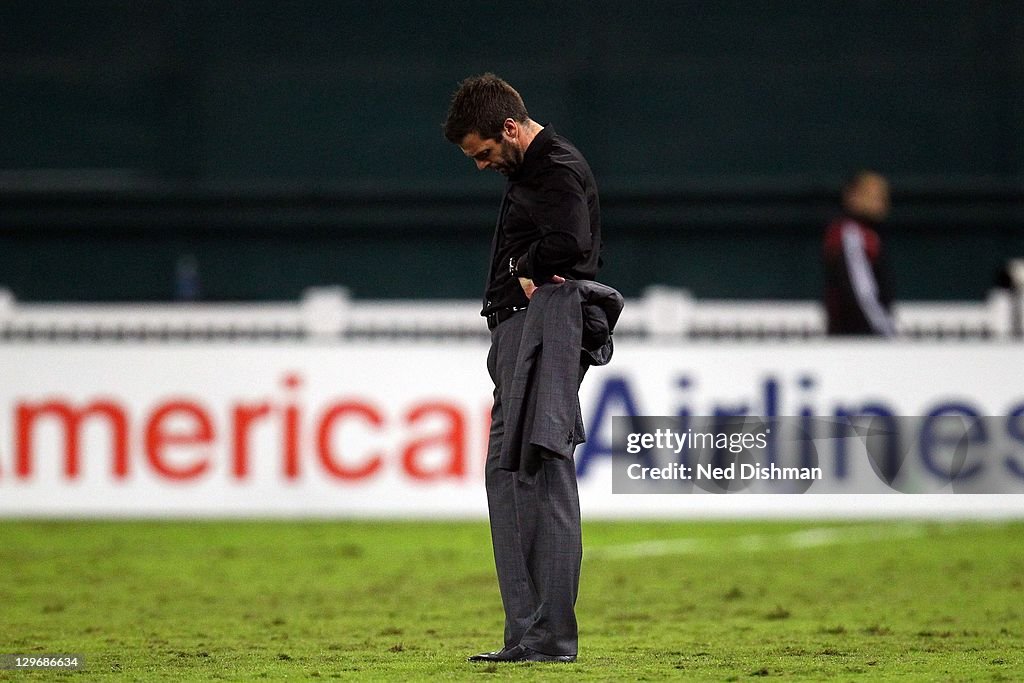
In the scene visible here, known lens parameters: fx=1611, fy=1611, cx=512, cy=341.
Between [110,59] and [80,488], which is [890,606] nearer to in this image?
[80,488]

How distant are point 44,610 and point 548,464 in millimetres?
2823

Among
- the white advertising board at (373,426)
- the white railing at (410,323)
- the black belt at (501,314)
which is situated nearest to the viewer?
the black belt at (501,314)

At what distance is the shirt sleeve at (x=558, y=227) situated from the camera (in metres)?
4.51

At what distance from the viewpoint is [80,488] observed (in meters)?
10.3

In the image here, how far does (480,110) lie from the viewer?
177 inches

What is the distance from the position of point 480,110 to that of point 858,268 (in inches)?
254

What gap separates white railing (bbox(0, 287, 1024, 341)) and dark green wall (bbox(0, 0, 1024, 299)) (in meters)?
4.86

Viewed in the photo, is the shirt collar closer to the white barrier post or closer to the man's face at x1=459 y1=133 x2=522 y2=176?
the man's face at x1=459 y1=133 x2=522 y2=176

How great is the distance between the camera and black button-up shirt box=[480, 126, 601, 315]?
14.8ft

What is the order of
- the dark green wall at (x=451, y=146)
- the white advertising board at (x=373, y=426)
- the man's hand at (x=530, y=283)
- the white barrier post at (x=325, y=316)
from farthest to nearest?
the dark green wall at (x=451, y=146) → the white barrier post at (x=325, y=316) → the white advertising board at (x=373, y=426) → the man's hand at (x=530, y=283)

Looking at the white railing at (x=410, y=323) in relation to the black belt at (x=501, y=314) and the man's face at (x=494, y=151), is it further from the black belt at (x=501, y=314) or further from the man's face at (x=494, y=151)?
the man's face at (x=494, y=151)

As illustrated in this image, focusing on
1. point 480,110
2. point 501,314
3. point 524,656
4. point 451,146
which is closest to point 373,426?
point 501,314

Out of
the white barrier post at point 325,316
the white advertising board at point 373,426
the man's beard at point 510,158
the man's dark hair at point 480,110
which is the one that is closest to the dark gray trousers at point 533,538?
the man's beard at point 510,158

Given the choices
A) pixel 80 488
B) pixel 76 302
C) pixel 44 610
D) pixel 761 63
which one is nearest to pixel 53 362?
pixel 80 488
